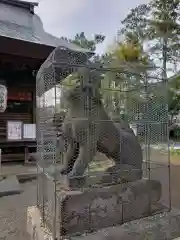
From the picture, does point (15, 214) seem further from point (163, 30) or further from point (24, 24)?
point (163, 30)

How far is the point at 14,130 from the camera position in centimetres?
732

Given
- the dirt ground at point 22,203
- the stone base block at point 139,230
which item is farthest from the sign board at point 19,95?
the stone base block at point 139,230

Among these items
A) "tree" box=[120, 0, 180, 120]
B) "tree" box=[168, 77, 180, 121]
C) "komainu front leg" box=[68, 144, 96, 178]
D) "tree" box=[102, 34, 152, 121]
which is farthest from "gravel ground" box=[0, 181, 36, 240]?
"tree" box=[120, 0, 180, 120]

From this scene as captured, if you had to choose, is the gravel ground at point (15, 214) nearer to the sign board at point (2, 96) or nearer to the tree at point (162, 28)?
the sign board at point (2, 96)

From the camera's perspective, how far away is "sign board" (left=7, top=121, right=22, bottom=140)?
23.7 feet

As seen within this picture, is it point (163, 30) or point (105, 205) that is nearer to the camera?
point (105, 205)

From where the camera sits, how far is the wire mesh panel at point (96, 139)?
2.26 metres

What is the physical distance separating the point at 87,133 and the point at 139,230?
39.9 inches

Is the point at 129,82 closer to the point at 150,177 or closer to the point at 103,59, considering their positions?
the point at 103,59

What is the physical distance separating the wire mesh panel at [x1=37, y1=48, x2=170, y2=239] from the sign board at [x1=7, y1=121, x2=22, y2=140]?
4.76 m

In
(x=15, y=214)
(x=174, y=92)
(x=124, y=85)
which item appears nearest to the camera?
(x=124, y=85)

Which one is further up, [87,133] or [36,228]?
[87,133]

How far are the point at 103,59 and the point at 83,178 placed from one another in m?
1.12

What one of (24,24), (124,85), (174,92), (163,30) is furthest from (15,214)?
(163,30)
